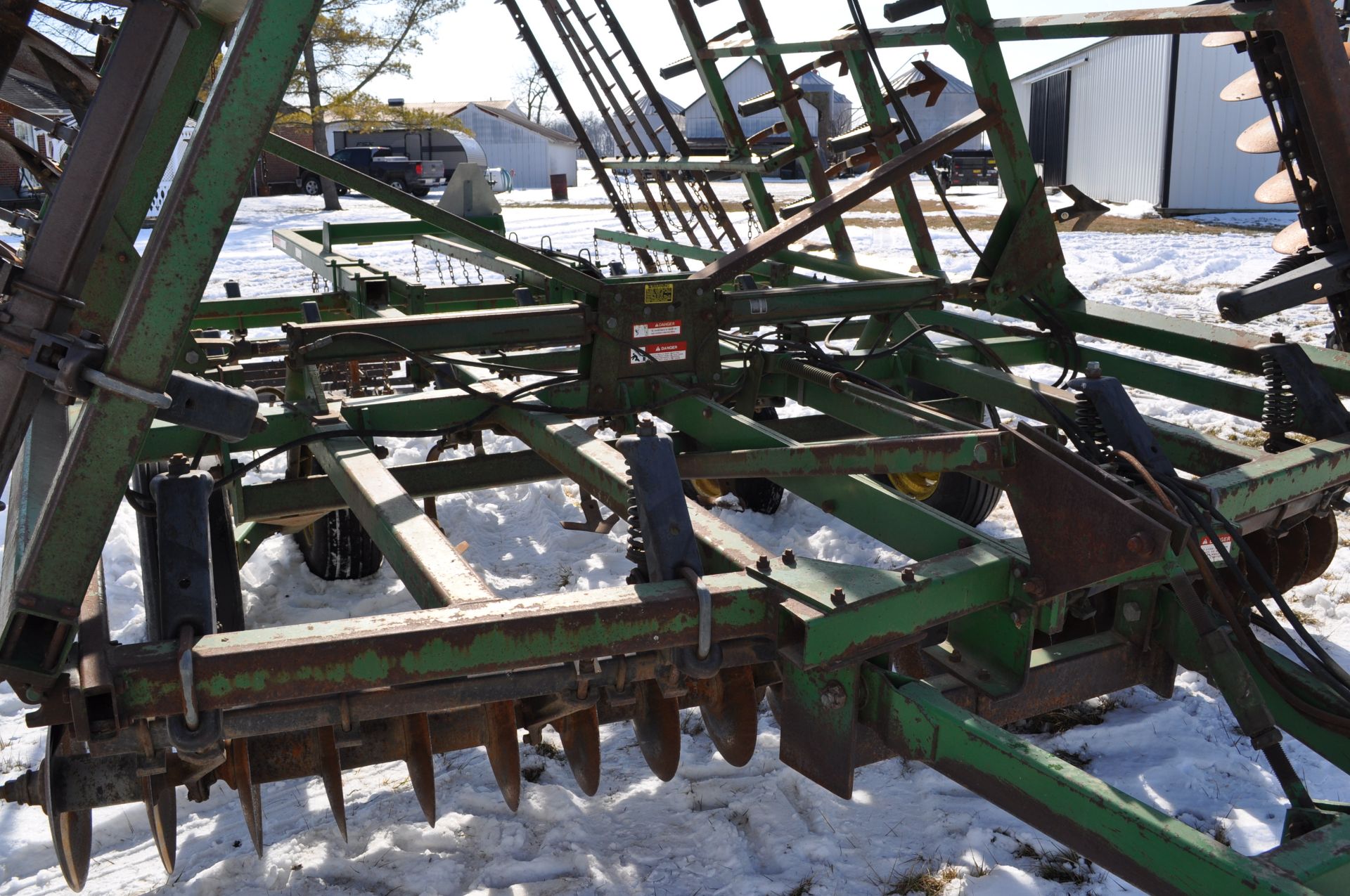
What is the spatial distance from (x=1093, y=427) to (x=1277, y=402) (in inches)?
38.4

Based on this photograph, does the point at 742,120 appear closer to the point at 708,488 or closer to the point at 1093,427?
the point at 708,488

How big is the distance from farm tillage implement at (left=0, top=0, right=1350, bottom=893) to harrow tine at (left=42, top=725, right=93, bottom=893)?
0.04ft

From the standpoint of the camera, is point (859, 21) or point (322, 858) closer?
point (322, 858)

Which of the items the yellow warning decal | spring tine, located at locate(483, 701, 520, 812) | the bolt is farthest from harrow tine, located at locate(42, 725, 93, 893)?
the yellow warning decal

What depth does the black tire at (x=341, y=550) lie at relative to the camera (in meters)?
4.80

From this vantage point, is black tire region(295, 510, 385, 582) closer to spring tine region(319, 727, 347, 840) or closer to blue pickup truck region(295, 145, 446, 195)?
spring tine region(319, 727, 347, 840)

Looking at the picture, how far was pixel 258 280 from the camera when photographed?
13.2 metres

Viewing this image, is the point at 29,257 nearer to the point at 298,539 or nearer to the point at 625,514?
the point at 625,514

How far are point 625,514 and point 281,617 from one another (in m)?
2.42

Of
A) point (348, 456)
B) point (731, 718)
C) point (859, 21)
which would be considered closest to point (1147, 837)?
point (731, 718)

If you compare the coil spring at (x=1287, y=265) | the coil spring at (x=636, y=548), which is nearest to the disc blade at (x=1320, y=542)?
the coil spring at (x=1287, y=265)

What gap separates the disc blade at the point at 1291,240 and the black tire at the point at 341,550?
384 cm

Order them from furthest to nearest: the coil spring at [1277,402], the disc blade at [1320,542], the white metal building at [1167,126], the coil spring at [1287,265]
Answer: the white metal building at [1167,126], the coil spring at [1287,265], the disc blade at [1320,542], the coil spring at [1277,402]

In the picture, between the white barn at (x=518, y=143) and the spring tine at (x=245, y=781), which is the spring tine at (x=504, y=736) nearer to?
the spring tine at (x=245, y=781)
